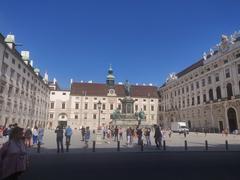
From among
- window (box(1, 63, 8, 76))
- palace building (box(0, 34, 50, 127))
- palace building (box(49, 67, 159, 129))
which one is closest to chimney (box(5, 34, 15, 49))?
palace building (box(0, 34, 50, 127))

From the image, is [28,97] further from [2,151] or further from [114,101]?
[2,151]

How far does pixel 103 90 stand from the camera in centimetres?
8525

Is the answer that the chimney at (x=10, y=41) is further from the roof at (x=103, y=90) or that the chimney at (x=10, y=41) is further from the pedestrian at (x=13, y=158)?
the roof at (x=103, y=90)

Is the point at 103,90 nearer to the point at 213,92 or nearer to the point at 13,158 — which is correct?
the point at 213,92

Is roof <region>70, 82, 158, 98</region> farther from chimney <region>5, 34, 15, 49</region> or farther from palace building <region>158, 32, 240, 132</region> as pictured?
chimney <region>5, 34, 15, 49</region>

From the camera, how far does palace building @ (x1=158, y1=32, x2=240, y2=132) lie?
46.3 metres

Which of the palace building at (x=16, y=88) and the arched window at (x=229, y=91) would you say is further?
the arched window at (x=229, y=91)

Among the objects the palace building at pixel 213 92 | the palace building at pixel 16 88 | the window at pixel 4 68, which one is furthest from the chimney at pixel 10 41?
the palace building at pixel 213 92

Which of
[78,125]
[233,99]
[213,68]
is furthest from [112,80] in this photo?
[233,99]

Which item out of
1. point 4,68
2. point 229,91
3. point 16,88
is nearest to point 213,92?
point 229,91

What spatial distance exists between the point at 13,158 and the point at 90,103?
3011 inches

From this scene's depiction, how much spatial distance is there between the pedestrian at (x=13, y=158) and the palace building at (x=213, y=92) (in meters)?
47.2

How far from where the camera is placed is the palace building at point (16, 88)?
35781 mm

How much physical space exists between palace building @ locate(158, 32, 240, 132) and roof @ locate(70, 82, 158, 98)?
14852 millimetres
